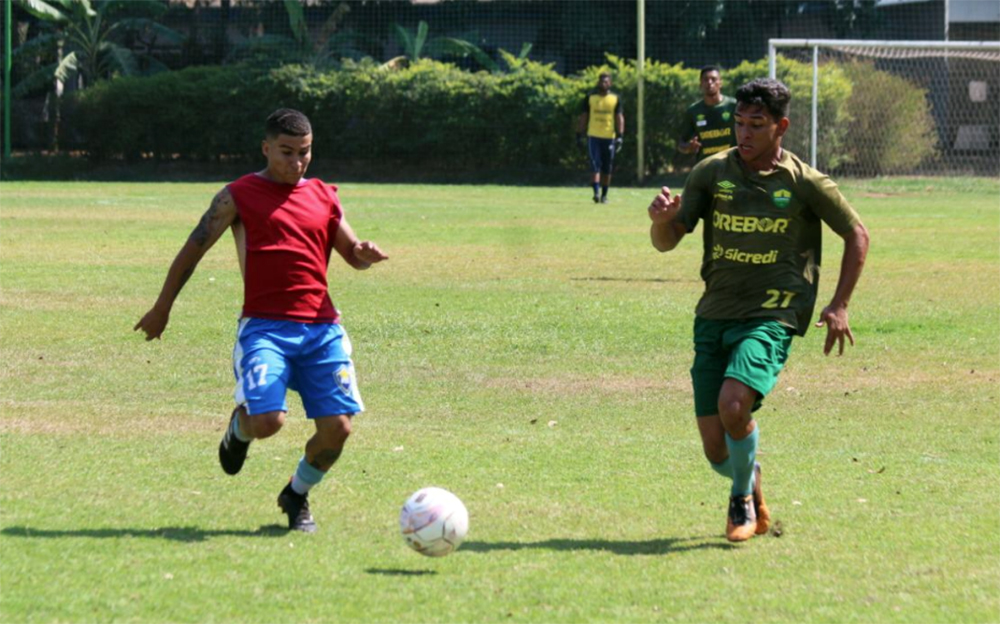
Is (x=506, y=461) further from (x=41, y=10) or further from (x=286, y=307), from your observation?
(x=41, y=10)

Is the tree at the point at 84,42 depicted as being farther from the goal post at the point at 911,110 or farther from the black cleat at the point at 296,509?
the black cleat at the point at 296,509

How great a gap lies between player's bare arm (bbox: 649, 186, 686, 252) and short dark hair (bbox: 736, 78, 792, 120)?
0.50m

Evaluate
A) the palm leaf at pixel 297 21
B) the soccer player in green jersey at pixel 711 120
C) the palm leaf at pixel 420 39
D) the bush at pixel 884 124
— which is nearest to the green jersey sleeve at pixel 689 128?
the soccer player in green jersey at pixel 711 120

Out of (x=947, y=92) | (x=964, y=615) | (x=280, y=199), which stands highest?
(x=947, y=92)

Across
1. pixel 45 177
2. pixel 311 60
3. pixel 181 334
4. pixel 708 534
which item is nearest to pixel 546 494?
pixel 708 534

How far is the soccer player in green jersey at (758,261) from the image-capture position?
607 centimetres

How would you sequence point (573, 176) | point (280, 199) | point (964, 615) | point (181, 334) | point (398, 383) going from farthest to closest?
point (573, 176) < point (181, 334) < point (398, 383) < point (280, 199) < point (964, 615)

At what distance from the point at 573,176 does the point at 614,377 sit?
78.2 ft

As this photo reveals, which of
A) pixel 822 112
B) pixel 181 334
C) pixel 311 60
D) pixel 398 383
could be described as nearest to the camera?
pixel 398 383

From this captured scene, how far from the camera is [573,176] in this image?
110ft

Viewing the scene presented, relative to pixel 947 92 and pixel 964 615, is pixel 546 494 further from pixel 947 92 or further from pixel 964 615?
pixel 947 92

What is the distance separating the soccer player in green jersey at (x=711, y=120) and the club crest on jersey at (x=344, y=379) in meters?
9.85

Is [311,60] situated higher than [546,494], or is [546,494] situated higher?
[311,60]

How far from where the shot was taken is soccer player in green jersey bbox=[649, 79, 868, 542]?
239 inches
